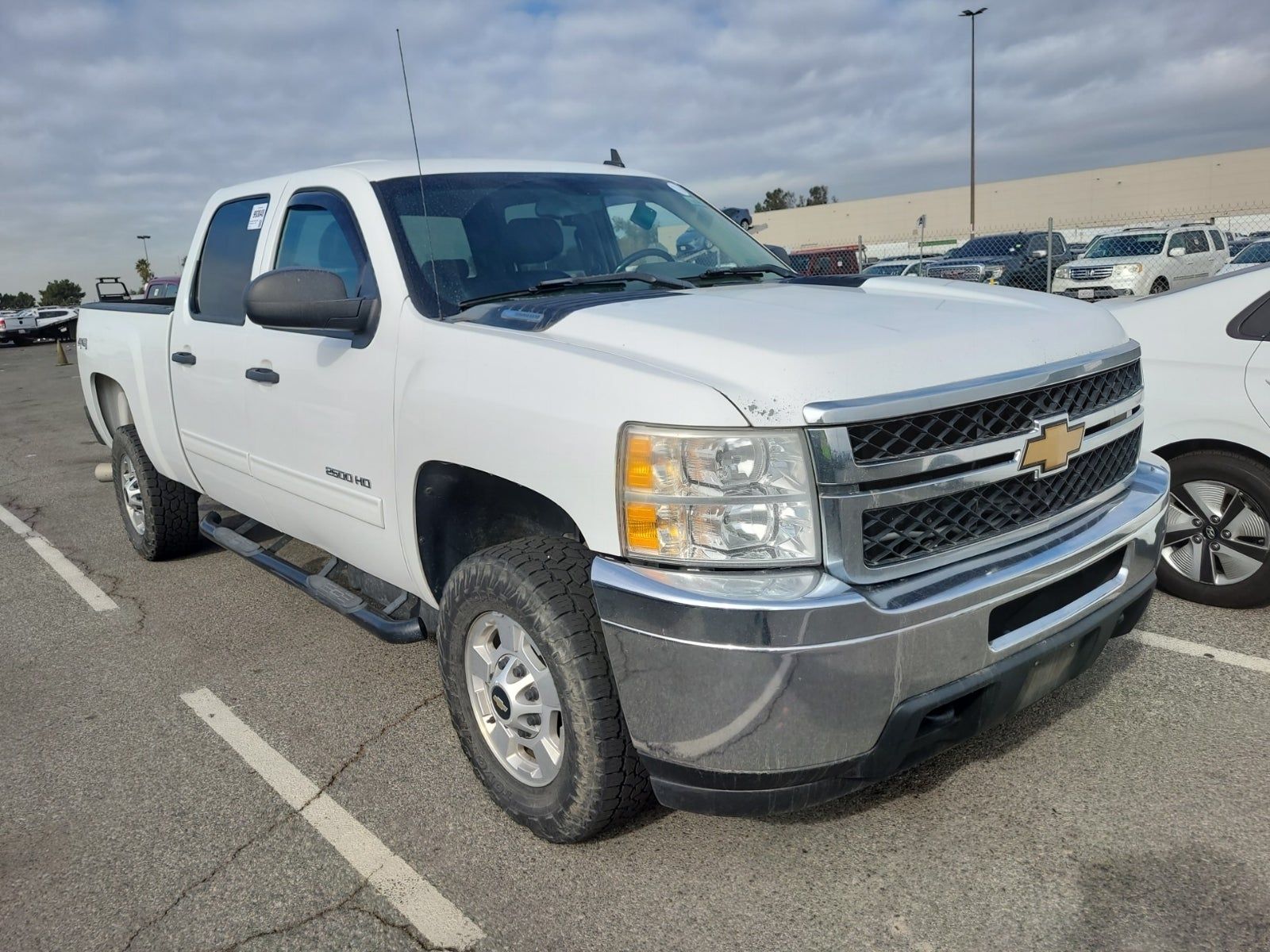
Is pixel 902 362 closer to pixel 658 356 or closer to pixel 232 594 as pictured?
pixel 658 356

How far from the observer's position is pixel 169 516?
214 inches

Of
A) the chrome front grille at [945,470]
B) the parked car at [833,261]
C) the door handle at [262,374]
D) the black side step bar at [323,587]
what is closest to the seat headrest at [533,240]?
the door handle at [262,374]

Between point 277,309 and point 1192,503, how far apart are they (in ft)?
12.1

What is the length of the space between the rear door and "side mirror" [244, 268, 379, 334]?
826 mm

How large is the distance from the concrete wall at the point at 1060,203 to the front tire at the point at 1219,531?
4033cm

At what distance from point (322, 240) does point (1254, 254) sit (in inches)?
711

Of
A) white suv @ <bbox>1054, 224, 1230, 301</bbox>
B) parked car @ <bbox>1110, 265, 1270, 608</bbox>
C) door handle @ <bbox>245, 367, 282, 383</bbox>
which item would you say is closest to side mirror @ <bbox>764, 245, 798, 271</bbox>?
parked car @ <bbox>1110, 265, 1270, 608</bbox>

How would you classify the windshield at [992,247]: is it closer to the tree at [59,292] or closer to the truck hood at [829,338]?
the truck hood at [829,338]

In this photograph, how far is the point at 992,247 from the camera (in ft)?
67.7

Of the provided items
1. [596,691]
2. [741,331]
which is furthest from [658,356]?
[596,691]

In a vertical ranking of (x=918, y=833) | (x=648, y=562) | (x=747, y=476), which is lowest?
(x=918, y=833)

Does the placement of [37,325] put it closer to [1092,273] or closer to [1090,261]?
[1090,261]

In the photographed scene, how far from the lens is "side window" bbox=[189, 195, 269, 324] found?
4148 millimetres

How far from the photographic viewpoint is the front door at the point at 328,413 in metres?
3.16
